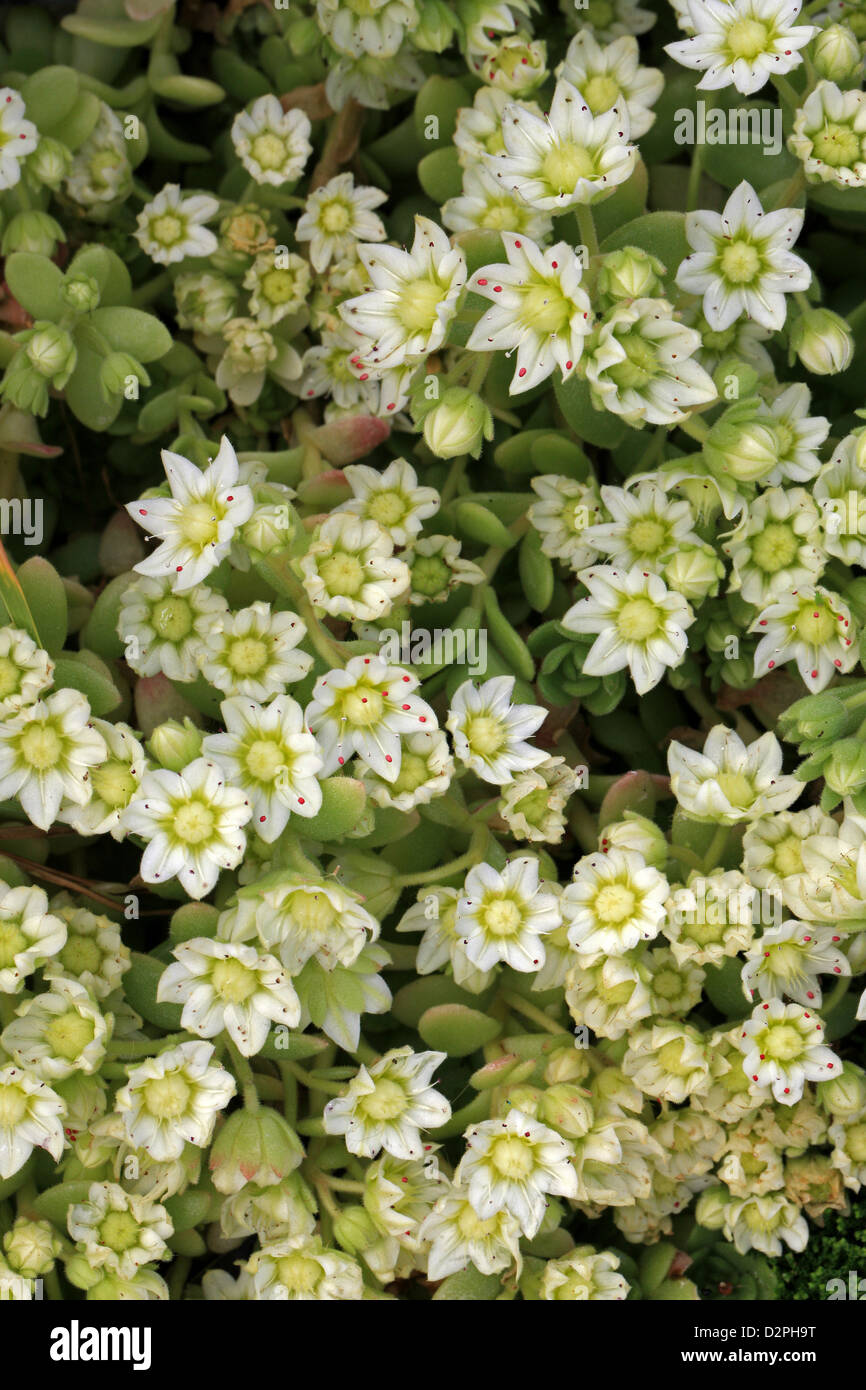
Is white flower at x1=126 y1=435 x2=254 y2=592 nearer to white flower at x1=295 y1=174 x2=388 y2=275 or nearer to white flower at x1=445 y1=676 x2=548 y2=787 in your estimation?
white flower at x1=445 y1=676 x2=548 y2=787

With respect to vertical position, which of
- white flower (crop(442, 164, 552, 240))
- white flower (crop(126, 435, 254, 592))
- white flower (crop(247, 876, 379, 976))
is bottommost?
white flower (crop(247, 876, 379, 976))

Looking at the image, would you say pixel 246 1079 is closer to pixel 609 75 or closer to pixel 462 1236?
pixel 462 1236

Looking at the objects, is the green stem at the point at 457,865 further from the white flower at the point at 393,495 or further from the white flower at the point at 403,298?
the white flower at the point at 403,298

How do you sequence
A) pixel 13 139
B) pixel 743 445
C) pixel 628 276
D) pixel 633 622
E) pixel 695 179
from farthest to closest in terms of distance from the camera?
pixel 695 179, pixel 13 139, pixel 633 622, pixel 743 445, pixel 628 276

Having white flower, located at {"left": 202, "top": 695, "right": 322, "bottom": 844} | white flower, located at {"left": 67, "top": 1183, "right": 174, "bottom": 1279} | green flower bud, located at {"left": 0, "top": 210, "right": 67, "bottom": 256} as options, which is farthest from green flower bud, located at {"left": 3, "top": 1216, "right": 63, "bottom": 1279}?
green flower bud, located at {"left": 0, "top": 210, "right": 67, "bottom": 256}

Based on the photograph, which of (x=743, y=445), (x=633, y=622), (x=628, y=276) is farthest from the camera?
(x=633, y=622)

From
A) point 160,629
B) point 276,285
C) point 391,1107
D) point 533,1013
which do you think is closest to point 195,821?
point 160,629
